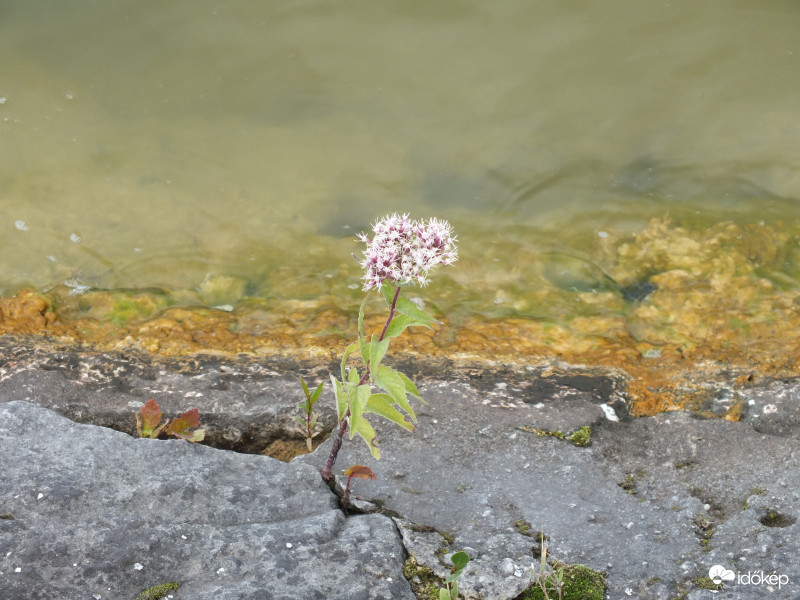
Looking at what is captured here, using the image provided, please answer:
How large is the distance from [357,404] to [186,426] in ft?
2.83

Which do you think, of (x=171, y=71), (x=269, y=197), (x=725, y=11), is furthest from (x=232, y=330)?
(x=725, y=11)

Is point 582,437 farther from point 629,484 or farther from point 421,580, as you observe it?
point 421,580

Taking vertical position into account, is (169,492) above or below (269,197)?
above

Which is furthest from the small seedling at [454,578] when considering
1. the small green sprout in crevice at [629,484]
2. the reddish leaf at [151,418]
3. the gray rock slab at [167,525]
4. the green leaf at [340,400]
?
the reddish leaf at [151,418]

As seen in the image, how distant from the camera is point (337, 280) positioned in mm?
4188

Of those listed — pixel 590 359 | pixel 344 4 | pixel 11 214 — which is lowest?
pixel 11 214

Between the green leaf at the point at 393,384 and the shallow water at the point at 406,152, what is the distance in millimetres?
1602

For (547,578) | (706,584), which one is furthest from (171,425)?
(706,584)

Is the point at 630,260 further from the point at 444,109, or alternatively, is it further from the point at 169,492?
the point at 169,492

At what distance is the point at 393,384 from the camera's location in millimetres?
2283

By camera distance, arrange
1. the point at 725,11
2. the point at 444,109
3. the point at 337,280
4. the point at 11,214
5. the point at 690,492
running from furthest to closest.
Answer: the point at 725,11
the point at 444,109
the point at 11,214
the point at 337,280
the point at 690,492

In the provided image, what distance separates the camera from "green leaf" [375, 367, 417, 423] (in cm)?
227

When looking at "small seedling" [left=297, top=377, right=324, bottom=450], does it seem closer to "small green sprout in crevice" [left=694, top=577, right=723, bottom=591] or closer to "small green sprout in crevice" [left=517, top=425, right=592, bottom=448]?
"small green sprout in crevice" [left=517, top=425, right=592, bottom=448]

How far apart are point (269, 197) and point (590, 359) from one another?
7.24 ft
